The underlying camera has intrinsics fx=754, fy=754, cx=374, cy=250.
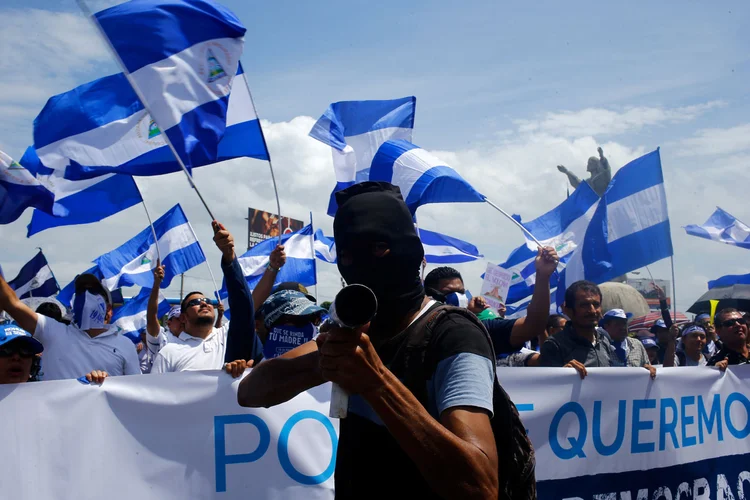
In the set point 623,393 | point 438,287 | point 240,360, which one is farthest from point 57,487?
point 623,393

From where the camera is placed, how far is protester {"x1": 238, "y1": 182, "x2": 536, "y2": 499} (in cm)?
151

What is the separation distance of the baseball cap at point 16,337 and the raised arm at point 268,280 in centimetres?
138

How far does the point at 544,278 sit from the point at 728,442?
222 centimetres

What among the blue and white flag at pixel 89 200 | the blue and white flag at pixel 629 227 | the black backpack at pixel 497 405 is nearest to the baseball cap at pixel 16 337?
the black backpack at pixel 497 405

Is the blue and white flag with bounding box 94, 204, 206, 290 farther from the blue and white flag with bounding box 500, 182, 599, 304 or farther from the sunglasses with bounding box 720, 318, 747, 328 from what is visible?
the sunglasses with bounding box 720, 318, 747, 328

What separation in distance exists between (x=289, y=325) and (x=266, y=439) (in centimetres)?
85

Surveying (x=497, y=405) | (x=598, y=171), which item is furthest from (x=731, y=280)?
(x=598, y=171)

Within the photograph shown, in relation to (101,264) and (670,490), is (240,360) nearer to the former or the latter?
(670,490)

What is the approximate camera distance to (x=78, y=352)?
487 centimetres

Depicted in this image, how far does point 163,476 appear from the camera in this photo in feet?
12.9

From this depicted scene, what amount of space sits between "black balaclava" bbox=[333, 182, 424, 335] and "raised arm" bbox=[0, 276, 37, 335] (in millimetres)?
3245

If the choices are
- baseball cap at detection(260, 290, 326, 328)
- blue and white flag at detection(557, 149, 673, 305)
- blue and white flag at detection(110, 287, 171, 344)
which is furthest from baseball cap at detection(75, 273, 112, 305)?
blue and white flag at detection(110, 287, 171, 344)

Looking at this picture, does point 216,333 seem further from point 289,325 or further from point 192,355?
point 289,325

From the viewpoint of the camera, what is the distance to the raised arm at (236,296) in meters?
4.07
